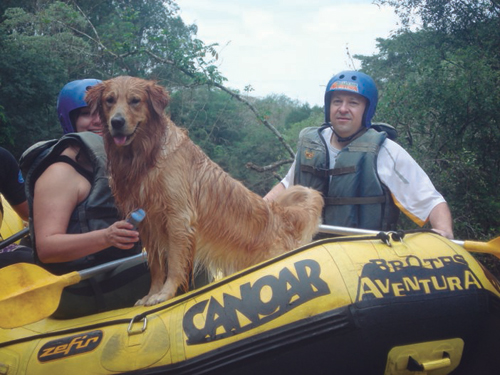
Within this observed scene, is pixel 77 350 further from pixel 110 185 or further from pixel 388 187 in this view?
pixel 388 187

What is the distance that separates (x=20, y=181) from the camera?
15.3 ft

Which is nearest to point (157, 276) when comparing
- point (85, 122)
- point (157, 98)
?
point (157, 98)

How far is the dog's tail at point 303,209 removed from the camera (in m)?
3.53

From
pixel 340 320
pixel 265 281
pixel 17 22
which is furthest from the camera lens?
pixel 17 22

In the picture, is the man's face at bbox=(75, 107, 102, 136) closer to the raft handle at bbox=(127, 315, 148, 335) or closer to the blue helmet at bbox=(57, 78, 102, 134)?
the blue helmet at bbox=(57, 78, 102, 134)

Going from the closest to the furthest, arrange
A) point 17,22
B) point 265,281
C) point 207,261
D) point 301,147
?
point 265,281, point 207,261, point 301,147, point 17,22

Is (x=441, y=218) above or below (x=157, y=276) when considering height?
above

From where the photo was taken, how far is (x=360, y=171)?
13.2ft

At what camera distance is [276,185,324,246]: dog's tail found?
11.6 ft

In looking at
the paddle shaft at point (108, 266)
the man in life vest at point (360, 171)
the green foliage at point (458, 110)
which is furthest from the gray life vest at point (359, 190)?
the green foliage at point (458, 110)

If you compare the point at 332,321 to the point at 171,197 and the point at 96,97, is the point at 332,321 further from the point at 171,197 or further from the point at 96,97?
the point at 96,97

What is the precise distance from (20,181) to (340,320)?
3508 mm

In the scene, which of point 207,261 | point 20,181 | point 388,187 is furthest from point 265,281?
point 20,181

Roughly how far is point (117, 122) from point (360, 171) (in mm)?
2020
